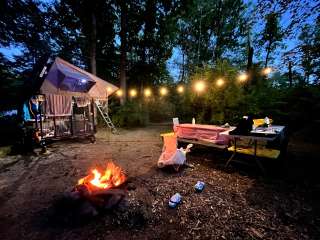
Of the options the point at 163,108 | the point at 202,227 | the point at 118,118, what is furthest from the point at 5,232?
the point at 163,108

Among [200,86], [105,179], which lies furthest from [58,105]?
[200,86]

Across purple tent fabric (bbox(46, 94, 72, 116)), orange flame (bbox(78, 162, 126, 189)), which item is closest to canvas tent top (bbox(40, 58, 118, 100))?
purple tent fabric (bbox(46, 94, 72, 116))

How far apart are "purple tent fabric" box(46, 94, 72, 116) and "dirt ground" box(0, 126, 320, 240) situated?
3.57 metres

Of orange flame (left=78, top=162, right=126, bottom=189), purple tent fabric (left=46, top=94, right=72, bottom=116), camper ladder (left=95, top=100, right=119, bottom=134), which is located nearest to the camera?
orange flame (left=78, top=162, right=126, bottom=189)

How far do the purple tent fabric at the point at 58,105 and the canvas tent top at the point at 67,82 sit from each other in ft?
3.01

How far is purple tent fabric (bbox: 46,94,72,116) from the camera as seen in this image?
8.88m

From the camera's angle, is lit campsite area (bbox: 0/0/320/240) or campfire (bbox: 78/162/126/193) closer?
lit campsite area (bbox: 0/0/320/240)

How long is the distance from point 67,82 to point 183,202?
7.91 metres

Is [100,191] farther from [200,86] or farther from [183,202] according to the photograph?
[200,86]

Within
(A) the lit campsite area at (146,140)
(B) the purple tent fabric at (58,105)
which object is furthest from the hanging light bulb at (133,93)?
(B) the purple tent fabric at (58,105)

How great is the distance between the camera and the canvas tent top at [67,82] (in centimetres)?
770

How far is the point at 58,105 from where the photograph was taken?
9.28 metres

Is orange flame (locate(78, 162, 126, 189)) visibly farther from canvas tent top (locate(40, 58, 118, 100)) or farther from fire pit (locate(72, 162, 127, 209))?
canvas tent top (locate(40, 58, 118, 100))

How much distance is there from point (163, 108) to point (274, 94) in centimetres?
1345
